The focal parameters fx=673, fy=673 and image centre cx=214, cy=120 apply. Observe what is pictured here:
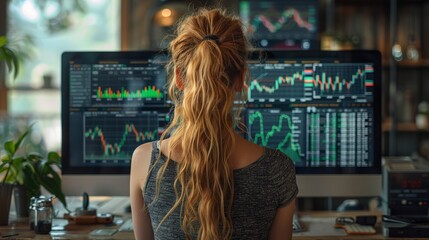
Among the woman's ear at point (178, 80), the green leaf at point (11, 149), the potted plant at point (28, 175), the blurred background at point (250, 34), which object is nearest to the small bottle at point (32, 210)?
the potted plant at point (28, 175)

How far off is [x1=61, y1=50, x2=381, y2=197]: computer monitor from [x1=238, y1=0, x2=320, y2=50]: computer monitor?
2.84 m

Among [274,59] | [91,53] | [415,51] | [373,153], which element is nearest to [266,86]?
[274,59]

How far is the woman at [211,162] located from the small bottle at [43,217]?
1.66 ft

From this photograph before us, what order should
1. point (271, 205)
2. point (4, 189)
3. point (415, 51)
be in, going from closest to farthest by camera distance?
point (271, 205) < point (4, 189) < point (415, 51)

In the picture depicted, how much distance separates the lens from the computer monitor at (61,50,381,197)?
217 centimetres

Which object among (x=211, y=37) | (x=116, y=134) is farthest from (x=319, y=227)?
(x=211, y=37)

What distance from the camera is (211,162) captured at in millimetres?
1518

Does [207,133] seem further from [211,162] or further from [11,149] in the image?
[11,149]

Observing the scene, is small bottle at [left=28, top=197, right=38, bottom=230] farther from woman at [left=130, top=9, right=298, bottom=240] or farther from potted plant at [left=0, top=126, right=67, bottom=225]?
woman at [left=130, top=9, right=298, bottom=240]

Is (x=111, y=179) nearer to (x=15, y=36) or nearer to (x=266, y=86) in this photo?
(x=266, y=86)

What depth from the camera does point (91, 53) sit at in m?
2.20

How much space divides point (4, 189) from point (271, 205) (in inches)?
39.1

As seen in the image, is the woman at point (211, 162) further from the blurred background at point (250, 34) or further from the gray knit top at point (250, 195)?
the blurred background at point (250, 34)

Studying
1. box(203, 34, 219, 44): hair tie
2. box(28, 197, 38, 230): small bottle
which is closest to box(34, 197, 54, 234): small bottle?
box(28, 197, 38, 230): small bottle
